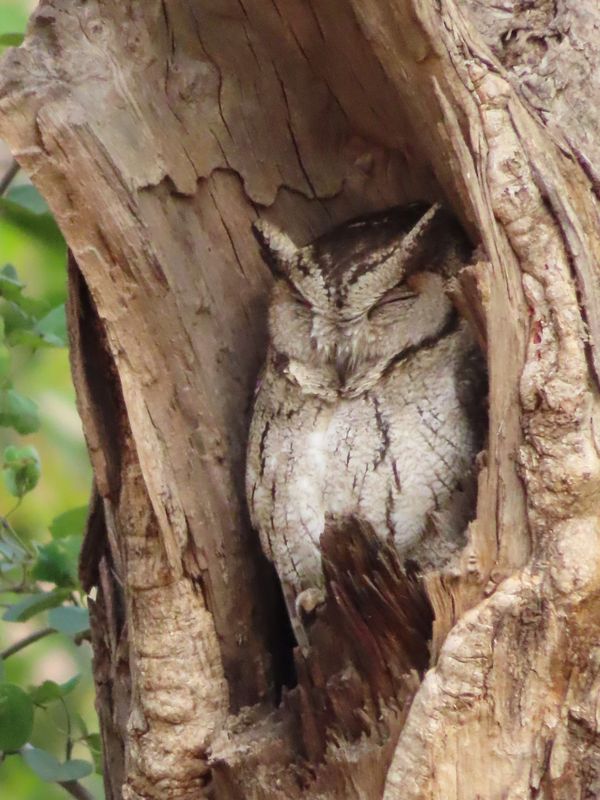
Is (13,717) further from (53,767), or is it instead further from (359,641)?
(359,641)

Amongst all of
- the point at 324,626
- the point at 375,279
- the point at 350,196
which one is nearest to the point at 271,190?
the point at 350,196

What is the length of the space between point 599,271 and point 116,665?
1235 mm

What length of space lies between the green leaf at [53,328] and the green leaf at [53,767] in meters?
0.85

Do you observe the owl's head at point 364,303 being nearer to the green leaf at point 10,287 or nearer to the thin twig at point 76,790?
the green leaf at point 10,287

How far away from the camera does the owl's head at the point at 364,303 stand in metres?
2.33

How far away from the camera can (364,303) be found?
236 cm

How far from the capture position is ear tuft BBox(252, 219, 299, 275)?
7.97ft

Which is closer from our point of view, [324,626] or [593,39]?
[324,626]

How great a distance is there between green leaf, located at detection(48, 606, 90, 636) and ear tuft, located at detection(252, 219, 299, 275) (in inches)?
33.7

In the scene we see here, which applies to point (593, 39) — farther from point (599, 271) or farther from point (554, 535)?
point (554, 535)

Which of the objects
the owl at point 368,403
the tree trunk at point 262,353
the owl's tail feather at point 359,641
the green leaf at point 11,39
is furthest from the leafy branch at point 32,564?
the owl's tail feather at point 359,641

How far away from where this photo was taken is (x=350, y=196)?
2.65 metres

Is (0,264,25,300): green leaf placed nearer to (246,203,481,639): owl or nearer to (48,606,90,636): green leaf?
(246,203,481,639): owl

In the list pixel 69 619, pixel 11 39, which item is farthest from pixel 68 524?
pixel 11 39
